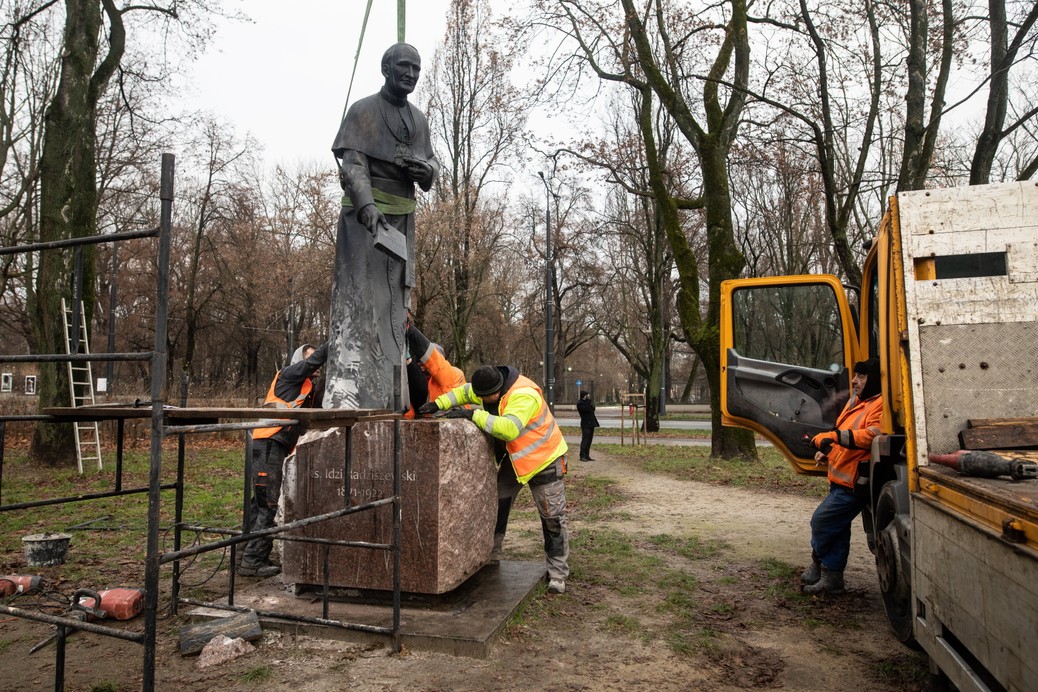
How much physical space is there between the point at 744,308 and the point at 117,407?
5.04m

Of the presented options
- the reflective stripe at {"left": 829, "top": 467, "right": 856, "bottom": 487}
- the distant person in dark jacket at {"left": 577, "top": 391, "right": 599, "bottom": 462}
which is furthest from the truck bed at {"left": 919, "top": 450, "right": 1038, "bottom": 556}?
the distant person in dark jacket at {"left": 577, "top": 391, "right": 599, "bottom": 462}

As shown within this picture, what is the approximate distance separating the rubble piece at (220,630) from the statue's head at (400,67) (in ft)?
12.7

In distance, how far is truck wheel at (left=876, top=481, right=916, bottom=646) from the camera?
3.84 metres

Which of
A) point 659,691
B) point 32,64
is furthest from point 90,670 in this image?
point 32,64

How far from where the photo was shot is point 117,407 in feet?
10.2

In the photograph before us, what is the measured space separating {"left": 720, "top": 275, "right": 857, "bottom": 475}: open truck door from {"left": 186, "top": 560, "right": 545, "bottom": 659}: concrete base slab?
243 cm

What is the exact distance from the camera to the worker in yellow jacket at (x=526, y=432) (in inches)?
195

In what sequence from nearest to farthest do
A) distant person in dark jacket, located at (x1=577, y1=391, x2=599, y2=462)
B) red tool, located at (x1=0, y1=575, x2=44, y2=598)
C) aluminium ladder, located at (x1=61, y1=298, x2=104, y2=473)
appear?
1. red tool, located at (x1=0, y1=575, x2=44, y2=598)
2. aluminium ladder, located at (x1=61, y1=298, x2=104, y2=473)
3. distant person in dark jacket, located at (x1=577, y1=391, x2=599, y2=462)

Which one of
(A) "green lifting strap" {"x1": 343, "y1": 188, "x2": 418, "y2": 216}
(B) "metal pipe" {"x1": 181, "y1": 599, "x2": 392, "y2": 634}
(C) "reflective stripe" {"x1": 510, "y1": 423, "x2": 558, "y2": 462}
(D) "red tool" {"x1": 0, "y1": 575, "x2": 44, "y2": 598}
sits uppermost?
(A) "green lifting strap" {"x1": 343, "y1": 188, "x2": 418, "y2": 216}

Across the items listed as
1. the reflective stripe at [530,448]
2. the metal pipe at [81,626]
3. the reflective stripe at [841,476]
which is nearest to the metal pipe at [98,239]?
the metal pipe at [81,626]

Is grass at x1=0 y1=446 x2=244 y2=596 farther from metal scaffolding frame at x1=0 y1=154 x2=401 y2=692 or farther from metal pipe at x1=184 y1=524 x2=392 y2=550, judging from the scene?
metal scaffolding frame at x1=0 y1=154 x2=401 y2=692

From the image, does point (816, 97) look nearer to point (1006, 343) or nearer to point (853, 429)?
point (853, 429)

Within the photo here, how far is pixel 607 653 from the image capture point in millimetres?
4105

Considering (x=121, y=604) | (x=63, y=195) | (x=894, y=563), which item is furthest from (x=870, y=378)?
(x=63, y=195)
